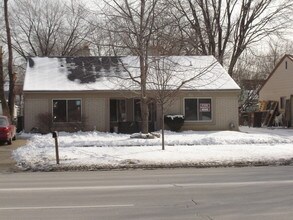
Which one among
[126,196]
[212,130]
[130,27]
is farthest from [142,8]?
[126,196]

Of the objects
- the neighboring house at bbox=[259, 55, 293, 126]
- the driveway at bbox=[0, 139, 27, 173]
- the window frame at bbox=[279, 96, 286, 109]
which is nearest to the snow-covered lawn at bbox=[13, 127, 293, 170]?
the driveway at bbox=[0, 139, 27, 173]

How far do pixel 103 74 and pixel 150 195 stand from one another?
2307 centimetres

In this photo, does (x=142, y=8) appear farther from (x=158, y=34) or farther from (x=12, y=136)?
(x=12, y=136)

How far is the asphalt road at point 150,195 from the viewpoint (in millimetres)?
8086

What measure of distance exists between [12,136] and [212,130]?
A: 40.6 feet

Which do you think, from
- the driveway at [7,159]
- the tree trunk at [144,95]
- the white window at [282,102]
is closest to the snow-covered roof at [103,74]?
the tree trunk at [144,95]

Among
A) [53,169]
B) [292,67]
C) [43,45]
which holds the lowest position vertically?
[53,169]

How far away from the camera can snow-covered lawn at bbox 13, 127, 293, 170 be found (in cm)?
1697

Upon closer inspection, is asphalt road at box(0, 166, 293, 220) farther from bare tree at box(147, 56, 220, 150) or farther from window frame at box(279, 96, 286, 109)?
window frame at box(279, 96, 286, 109)

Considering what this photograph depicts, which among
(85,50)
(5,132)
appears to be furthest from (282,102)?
(5,132)

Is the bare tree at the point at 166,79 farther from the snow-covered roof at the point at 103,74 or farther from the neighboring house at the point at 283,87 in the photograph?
the neighboring house at the point at 283,87

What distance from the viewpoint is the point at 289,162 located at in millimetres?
17266

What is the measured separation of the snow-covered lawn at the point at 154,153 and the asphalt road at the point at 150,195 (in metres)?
1.88

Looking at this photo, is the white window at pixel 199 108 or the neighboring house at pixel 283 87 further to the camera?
the neighboring house at pixel 283 87
